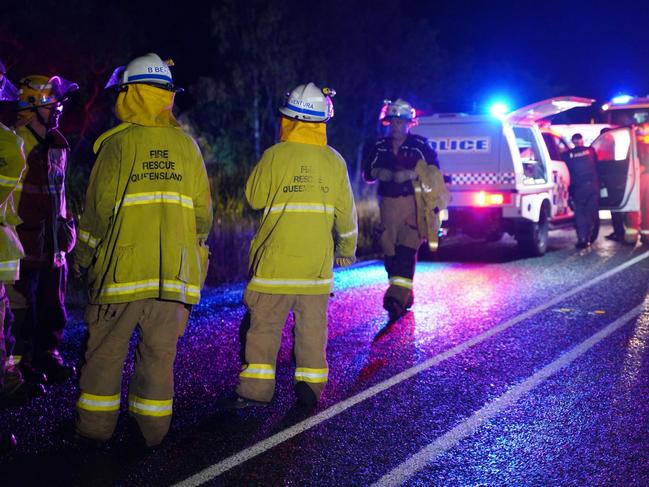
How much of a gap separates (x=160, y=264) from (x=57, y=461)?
3.71ft

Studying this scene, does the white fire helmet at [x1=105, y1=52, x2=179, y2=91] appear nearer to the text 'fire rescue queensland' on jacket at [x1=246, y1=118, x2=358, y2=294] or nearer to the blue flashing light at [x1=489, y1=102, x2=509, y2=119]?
the text 'fire rescue queensland' on jacket at [x1=246, y1=118, x2=358, y2=294]

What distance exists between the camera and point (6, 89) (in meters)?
5.03

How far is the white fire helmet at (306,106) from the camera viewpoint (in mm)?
5164

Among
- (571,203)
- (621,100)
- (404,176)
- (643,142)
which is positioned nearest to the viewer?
(404,176)

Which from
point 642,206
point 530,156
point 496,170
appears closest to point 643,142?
point 642,206

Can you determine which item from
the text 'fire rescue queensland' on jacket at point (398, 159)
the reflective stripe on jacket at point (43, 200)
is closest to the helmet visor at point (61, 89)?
the reflective stripe on jacket at point (43, 200)

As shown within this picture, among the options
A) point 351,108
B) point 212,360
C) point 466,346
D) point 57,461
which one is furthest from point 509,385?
point 351,108

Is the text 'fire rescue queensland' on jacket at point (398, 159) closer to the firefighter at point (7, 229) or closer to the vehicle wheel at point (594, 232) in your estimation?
the firefighter at point (7, 229)

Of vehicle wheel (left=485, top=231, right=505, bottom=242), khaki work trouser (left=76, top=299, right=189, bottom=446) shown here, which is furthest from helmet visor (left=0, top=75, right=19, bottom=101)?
vehicle wheel (left=485, top=231, right=505, bottom=242)

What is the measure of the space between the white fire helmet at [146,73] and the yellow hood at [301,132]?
914mm

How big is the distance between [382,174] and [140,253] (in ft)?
12.2

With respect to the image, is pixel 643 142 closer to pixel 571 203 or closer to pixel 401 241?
pixel 571 203

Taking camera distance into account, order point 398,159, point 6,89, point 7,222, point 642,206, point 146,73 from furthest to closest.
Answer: point 642,206 → point 398,159 → point 6,89 → point 7,222 → point 146,73

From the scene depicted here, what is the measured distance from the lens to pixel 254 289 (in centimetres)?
508
